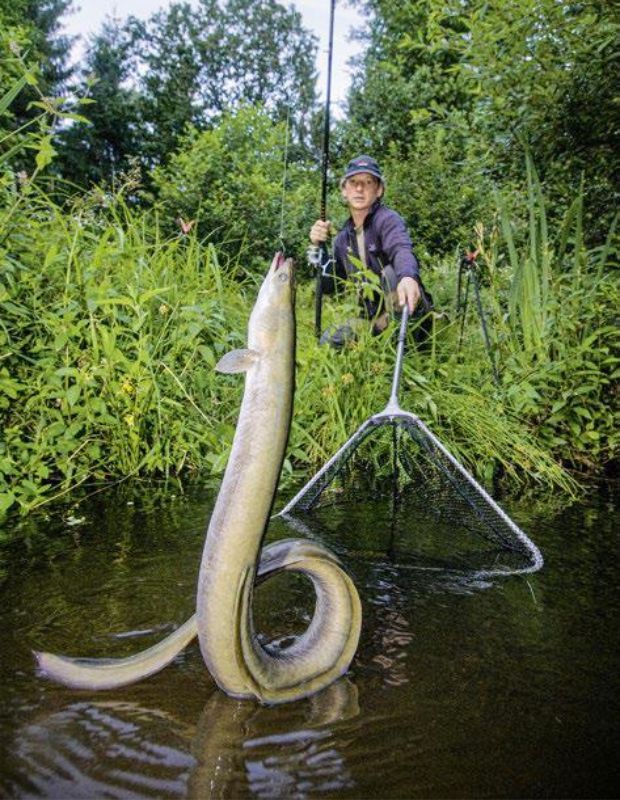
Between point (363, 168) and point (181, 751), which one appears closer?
point (181, 751)

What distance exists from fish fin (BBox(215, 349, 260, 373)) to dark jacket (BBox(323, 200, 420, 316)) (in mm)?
3349

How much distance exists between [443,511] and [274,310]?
2.33m

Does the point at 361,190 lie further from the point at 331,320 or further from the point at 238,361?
the point at 238,361

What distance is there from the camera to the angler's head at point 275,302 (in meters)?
1.69

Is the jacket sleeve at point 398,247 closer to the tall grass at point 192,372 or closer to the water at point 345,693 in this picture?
the tall grass at point 192,372

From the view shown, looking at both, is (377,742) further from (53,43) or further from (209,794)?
(53,43)

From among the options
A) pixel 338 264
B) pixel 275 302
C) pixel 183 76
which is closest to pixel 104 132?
pixel 183 76

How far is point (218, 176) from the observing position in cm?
1147

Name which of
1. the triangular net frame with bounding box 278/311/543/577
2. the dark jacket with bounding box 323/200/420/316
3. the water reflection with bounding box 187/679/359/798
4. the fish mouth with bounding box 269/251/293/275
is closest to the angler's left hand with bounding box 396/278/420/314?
the triangular net frame with bounding box 278/311/543/577

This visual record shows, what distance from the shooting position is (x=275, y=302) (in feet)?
5.70

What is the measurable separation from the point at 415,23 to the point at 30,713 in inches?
799

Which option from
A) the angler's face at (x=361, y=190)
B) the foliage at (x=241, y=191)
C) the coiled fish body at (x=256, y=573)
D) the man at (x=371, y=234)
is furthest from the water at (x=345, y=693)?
the foliage at (x=241, y=191)

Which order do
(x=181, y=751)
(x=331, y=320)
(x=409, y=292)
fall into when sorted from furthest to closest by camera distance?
(x=331, y=320) → (x=409, y=292) → (x=181, y=751)

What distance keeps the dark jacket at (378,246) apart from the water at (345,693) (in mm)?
2663
